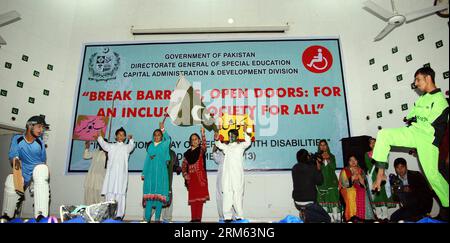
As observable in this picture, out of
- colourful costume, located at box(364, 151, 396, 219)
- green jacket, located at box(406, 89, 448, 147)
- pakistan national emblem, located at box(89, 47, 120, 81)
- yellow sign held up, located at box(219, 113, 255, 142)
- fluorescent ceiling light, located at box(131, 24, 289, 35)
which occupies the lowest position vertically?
colourful costume, located at box(364, 151, 396, 219)

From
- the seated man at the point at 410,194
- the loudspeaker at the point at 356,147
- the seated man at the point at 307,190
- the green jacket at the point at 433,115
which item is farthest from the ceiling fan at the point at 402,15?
the seated man at the point at 307,190

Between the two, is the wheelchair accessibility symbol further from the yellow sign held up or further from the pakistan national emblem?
the pakistan national emblem

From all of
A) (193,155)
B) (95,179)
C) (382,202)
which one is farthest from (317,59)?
(95,179)

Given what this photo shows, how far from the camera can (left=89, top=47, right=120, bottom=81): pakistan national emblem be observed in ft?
20.1

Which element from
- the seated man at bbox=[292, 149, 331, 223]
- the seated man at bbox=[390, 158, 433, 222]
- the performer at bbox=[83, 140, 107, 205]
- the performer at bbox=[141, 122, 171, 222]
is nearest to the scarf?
the performer at bbox=[141, 122, 171, 222]

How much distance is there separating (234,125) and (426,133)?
8.53 ft

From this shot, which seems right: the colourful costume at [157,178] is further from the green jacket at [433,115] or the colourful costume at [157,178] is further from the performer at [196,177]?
the green jacket at [433,115]

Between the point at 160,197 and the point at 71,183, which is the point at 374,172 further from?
the point at 71,183

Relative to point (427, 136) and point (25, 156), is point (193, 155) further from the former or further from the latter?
point (427, 136)

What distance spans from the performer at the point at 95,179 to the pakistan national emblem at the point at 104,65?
186 cm

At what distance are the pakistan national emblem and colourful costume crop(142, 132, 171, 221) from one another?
260cm

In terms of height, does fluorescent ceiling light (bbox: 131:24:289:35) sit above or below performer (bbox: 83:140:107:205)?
above

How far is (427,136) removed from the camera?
2.52 m
